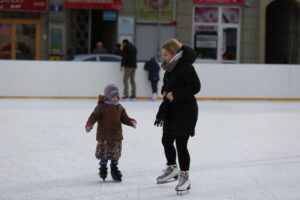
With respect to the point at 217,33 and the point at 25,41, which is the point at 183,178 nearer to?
the point at 25,41

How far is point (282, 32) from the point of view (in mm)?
33688

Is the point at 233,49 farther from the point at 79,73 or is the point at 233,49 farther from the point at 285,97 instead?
the point at 79,73

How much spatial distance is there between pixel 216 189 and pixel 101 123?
1.34 meters

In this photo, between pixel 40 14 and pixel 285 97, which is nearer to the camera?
pixel 285 97

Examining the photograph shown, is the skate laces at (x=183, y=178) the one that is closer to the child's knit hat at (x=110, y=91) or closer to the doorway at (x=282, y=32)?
the child's knit hat at (x=110, y=91)

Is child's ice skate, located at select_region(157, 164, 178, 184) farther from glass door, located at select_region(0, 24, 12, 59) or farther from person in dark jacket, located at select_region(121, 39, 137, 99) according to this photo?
glass door, located at select_region(0, 24, 12, 59)

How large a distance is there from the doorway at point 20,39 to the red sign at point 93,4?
1306mm

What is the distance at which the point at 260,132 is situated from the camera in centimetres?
1460

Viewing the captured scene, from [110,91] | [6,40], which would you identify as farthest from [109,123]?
[6,40]

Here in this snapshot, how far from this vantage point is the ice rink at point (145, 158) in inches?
326

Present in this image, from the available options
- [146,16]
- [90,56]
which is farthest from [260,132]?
[146,16]

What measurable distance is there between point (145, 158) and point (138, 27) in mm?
19461

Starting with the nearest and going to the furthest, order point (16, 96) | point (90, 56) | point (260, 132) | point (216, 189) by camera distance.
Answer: point (216, 189) < point (260, 132) < point (16, 96) < point (90, 56)

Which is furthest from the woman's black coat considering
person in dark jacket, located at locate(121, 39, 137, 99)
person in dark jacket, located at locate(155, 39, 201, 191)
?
person in dark jacket, located at locate(121, 39, 137, 99)
